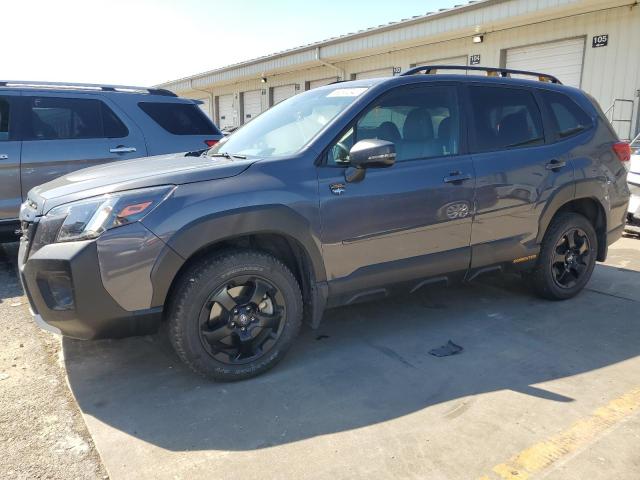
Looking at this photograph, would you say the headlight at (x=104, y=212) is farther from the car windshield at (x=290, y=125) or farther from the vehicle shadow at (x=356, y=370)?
the vehicle shadow at (x=356, y=370)

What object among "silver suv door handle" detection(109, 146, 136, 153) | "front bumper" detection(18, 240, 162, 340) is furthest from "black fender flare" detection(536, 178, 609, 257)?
"silver suv door handle" detection(109, 146, 136, 153)

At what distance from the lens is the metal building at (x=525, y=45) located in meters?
10.5

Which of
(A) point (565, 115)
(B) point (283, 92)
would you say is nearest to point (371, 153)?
(A) point (565, 115)

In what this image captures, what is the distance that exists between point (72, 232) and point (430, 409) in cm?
217

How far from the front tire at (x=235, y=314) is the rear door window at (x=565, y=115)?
2.75 metres

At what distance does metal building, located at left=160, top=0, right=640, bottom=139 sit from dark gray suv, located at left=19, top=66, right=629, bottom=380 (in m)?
7.45

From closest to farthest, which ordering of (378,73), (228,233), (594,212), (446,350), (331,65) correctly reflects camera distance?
(228,233)
(446,350)
(594,212)
(378,73)
(331,65)

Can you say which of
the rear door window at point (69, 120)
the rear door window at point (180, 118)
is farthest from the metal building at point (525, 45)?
the rear door window at point (69, 120)

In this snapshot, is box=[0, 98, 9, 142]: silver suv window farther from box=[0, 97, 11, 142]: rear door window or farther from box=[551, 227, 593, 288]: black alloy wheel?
box=[551, 227, 593, 288]: black alloy wheel

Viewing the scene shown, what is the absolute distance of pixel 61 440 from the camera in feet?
8.56

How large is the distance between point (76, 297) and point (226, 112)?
24603mm

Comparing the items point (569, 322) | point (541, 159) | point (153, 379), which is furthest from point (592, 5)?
point (153, 379)

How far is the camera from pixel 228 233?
295 cm

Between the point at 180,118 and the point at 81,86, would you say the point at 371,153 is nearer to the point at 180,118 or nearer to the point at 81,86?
the point at 180,118
